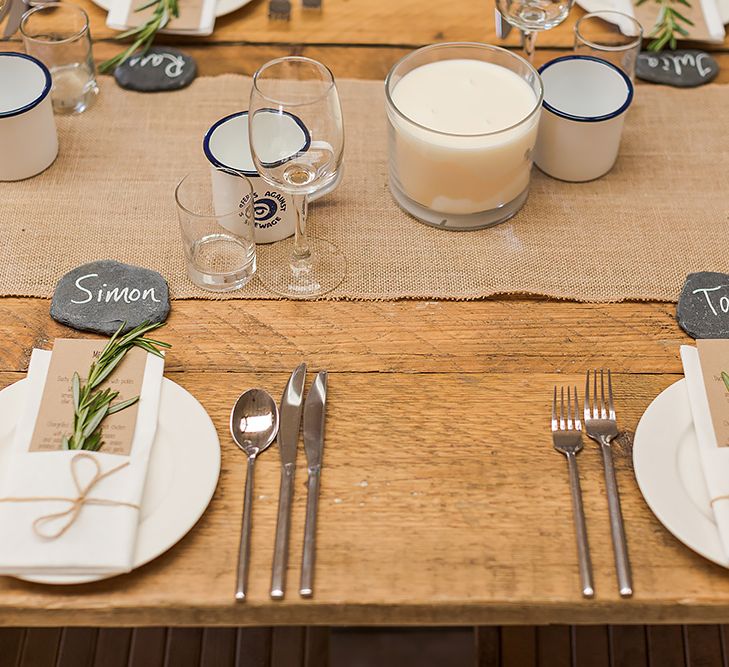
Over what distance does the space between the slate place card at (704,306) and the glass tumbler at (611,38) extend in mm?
376

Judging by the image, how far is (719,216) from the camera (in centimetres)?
118

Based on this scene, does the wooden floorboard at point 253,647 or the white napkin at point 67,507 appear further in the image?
the wooden floorboard at point 253,647

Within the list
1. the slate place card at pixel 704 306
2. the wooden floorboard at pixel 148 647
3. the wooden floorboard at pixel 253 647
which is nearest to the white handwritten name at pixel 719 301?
the slate place card at pixel 704 306

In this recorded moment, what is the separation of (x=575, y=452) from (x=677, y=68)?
2.42 ft

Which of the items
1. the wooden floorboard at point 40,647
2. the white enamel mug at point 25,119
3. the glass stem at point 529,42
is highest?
the glass stem at point 529,42

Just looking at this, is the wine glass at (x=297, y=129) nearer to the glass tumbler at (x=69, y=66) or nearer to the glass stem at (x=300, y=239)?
the glass stem at (x=300, y=239)

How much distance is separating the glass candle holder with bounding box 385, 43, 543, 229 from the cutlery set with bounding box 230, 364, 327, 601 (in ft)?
0.97

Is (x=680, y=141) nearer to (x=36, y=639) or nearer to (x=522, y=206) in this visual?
(x=522, y=206)

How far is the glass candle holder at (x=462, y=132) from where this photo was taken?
1.08 meters

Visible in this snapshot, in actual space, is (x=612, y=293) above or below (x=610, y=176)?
below

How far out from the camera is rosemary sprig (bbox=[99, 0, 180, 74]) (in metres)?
1.37

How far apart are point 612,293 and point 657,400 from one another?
19cm

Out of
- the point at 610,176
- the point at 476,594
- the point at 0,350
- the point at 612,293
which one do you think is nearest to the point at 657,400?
the point at 612,293

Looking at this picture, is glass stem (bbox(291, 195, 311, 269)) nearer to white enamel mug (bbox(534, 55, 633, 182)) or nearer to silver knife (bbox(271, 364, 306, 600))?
silver knife (bbox(271, 364, 306, 600))
